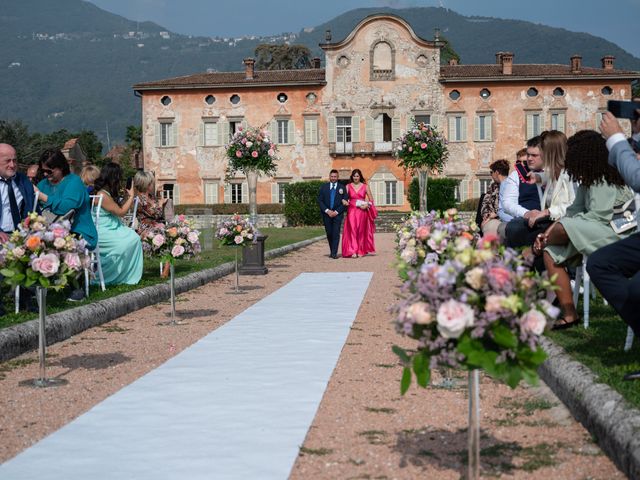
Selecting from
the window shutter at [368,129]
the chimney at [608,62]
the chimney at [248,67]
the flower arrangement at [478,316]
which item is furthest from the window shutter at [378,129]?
the flower arrangement at [478,316]

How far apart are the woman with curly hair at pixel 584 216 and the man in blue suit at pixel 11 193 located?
189 inches

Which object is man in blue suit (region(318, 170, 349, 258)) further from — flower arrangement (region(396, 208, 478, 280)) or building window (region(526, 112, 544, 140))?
building window (region(526, 112, 544, 140))

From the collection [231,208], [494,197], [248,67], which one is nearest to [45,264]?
[494,197]

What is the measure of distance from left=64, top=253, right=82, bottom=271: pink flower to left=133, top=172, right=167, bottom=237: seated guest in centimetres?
681

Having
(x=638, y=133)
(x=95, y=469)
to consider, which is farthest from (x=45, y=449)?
(x=638, y=133)

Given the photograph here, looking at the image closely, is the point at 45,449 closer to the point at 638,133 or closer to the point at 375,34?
the point at 638,133

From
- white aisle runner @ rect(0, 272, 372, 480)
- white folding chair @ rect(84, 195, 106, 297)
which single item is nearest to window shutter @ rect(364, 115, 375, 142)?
white folding chair @ rect(84, 195, 106, 297)

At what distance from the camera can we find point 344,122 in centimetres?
4672

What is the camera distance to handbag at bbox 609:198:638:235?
20.9 ft

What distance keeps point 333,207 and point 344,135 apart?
2866cm

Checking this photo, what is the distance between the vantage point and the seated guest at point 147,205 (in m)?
12.3

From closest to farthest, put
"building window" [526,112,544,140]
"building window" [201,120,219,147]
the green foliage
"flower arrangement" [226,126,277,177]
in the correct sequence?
"flower arrangement" [226,126,277,177] < the green foliage < "building window" [526,112,544,140] < "building window" [201,120,219,147]

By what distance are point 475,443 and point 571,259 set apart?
367 centimetres

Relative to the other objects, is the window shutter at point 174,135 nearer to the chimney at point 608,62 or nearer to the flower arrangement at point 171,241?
the chimney at point 608,62
